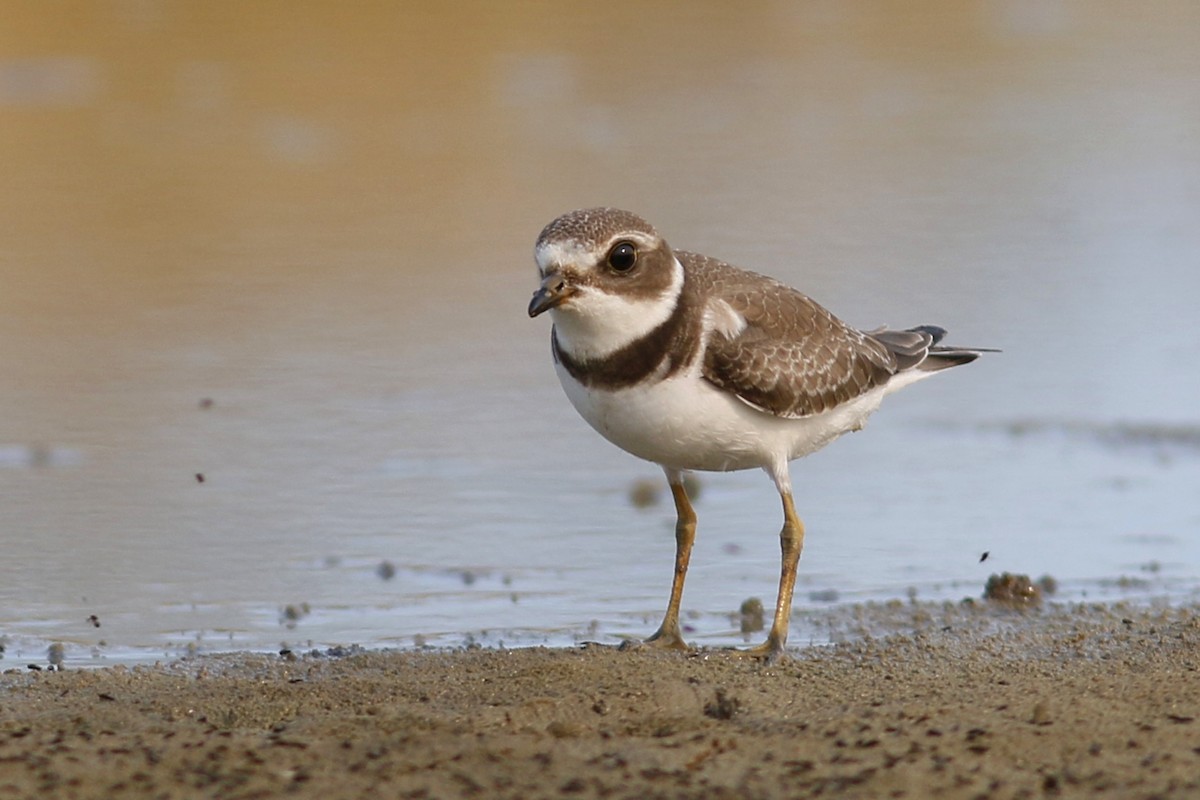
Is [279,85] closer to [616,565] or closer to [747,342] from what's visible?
[616,565]

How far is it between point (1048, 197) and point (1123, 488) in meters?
5.32

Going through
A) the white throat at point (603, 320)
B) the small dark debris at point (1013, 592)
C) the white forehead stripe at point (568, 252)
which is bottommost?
the small dark debris at point (1013, 592)

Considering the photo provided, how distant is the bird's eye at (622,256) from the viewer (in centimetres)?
531

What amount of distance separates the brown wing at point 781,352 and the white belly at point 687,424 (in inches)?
2.5

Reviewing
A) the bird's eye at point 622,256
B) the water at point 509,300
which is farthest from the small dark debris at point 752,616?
the bird's eye at point 622,256

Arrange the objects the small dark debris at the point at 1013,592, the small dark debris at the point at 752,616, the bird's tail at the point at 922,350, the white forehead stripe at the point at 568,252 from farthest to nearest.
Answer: the bird's tail at the point at 922,350
the small dark debris at the point at 1013,592
the small dark debris at the point at 752,616
the white forehead stripe at the point at 568,252

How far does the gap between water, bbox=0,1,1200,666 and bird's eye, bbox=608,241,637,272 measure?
137 centimetres

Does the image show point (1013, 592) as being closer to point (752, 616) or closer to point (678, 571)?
point (752, 616)

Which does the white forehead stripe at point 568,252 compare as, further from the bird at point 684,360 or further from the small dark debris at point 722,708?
the small dark debris at point 722,708

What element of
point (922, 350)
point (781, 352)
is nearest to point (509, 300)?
point (922, 350)

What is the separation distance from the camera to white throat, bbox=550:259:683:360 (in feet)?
17.2

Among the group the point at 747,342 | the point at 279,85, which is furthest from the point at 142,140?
the point at 747,342

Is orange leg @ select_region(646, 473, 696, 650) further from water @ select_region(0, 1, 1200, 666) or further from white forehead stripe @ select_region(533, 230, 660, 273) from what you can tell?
white forehead stripe @ select_region(533, 230, 660, 273)

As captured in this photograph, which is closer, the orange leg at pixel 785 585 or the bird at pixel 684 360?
the bird at pixel 684 360
